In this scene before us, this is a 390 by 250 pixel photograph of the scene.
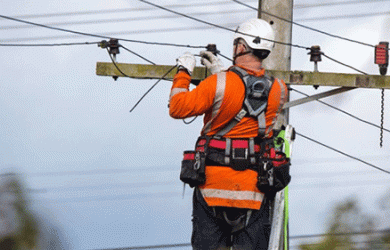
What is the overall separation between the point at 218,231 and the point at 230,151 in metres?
0.48

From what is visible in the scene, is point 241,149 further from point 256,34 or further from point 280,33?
point 280,33

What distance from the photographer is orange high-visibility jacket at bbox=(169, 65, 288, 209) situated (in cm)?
502

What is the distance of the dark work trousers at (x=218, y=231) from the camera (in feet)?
17.1

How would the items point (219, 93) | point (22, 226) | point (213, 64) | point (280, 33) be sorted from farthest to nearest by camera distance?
point (280, 33) < point (213, 64) < point (219, 93) < point (22, 226)

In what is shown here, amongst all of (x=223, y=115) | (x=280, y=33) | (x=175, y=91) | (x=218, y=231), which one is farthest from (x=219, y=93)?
(x=280, y=33)

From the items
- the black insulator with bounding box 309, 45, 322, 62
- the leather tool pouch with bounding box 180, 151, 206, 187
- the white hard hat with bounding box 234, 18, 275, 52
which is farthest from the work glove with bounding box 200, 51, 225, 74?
the black insulator with bounding box 309, 45, 322, 62

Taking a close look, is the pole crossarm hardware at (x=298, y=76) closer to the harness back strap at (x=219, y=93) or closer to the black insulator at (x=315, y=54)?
the black insulator at (x=315, y=54)

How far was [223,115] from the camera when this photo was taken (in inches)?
202

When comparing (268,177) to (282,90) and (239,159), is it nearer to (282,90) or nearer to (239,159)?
(239,159)

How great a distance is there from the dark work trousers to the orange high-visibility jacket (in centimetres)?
8

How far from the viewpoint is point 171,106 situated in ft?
16.5

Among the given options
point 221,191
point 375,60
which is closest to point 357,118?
point 375,60

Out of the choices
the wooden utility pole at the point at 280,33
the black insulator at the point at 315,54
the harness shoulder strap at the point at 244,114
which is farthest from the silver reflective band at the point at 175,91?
the black insulator at the point at 315,54

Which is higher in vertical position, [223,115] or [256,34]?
[256,34]
